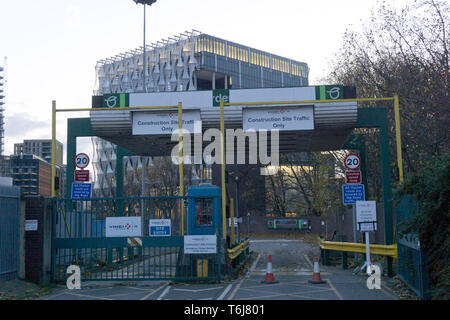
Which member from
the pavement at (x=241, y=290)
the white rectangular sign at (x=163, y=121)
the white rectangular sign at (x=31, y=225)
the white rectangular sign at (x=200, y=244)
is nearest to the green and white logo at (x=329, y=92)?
the white rectangular sign at (x=163, y=121)

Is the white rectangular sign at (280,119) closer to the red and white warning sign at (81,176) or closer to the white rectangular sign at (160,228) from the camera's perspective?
the white rectangular sign at (160,228)

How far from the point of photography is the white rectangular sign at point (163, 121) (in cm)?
1922

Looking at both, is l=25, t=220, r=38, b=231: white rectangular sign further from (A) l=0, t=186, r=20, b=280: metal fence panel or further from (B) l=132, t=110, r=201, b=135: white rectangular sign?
(B) l=132, t=110, r=201, b=135: white rectangular sign

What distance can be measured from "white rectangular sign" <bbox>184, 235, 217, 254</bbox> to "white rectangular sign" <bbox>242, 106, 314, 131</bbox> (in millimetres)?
5668

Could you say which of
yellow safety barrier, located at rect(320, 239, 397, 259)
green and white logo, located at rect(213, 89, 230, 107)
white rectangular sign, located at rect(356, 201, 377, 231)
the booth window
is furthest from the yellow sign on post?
green and white logo, located at rect(213, 89, 230, 107)

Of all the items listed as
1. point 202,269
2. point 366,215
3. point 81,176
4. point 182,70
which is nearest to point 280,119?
point 366,215

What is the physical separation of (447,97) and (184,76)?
9088cm

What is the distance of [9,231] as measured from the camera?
13.7m

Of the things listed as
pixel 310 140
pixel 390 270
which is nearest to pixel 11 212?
pixel 390 270

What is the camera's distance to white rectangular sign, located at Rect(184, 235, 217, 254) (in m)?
14.6

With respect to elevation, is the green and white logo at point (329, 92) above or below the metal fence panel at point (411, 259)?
above

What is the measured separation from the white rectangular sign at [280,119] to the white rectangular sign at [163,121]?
1943mm

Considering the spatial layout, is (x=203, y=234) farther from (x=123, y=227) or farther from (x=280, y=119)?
(x=280, y=119)
